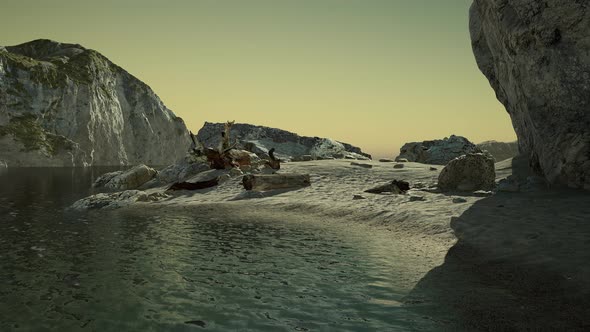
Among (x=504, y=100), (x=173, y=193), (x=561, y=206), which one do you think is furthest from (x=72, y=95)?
(x=561, y=206)

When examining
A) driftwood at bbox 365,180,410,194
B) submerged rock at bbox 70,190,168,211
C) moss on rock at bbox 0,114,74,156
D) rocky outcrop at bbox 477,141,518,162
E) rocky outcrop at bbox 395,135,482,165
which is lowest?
submerged rock at bbox 70,190,168,211

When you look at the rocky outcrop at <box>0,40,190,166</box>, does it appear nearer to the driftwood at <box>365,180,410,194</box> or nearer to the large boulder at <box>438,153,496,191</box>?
the driftwood at <box>365,180,410,194</box>

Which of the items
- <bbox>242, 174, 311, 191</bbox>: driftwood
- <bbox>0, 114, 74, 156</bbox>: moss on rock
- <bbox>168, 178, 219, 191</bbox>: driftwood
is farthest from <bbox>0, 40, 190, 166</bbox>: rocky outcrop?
<bbox>242, 174, 311, 191</bbox>: driftwood

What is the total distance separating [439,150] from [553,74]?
22.5m

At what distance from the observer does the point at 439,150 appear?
123ft

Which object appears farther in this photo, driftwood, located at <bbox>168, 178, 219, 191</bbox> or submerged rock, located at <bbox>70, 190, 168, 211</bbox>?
driftwood, located at <bbox>168, 178, 219, 191</bbox>

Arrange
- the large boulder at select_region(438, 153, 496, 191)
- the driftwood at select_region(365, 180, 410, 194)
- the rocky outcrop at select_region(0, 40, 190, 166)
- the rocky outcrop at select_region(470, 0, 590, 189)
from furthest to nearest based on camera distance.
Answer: the rocky outcrop at select_region(0, 40, 190, 166)
the driftwood at select_region(365, 180, 410, 194)
the large boulder at select_region(438, 153, 496, 191)
the rocky outcrop at select_region(470, 0, 590, 189)

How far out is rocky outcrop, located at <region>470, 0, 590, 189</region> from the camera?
1446 centimetres

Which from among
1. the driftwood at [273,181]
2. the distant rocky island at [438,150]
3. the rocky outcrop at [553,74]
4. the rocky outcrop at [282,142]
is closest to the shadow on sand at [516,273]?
the rocky outcrop at [553,74]

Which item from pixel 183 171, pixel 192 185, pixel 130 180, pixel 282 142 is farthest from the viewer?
pixel 282 142

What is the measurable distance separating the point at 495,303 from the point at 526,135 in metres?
15.7

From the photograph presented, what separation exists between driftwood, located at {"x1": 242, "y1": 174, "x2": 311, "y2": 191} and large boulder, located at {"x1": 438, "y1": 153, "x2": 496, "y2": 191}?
6.88 meters

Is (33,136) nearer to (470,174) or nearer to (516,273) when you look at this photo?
(470,174)

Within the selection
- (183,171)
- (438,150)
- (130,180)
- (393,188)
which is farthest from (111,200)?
(438,150)
